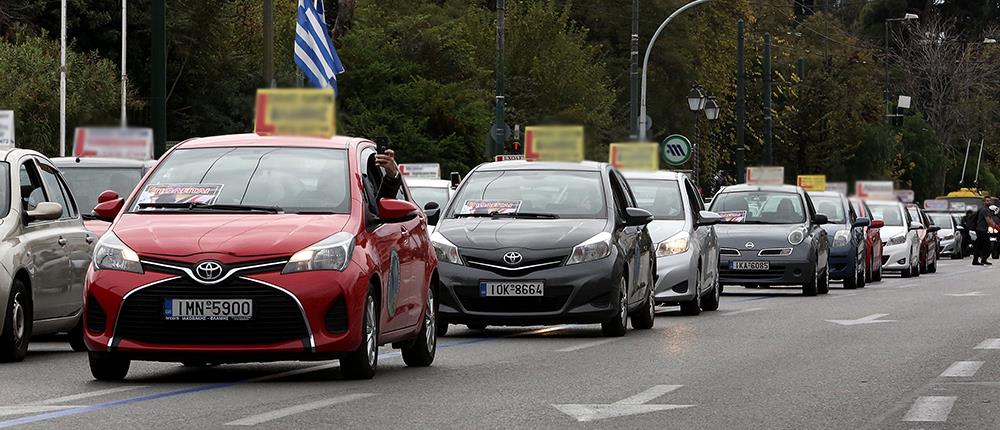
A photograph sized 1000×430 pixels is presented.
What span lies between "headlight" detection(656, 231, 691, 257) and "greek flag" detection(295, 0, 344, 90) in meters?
9.83

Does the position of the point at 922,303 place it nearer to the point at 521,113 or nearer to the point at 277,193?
the point at 277,193

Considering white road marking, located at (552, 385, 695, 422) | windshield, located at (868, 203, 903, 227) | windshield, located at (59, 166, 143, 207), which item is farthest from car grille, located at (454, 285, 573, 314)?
windshield, located at (868, 203, 903, 227)

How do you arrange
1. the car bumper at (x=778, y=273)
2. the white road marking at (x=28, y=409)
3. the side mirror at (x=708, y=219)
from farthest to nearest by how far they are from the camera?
the car bumper at (x=778, y=273) → the side mirror at (x=708, y=219) → the white road marking at (x=28, y=409)

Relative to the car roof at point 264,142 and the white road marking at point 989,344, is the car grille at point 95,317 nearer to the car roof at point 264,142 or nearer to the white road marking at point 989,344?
the car roof at point 264,142

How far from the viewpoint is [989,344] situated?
18.0 metres

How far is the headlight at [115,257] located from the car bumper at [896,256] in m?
32.1

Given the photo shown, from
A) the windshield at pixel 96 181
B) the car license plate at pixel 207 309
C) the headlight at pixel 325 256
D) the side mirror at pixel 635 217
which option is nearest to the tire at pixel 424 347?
the headlight at pixel 325 256

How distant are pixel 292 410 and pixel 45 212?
202 inches

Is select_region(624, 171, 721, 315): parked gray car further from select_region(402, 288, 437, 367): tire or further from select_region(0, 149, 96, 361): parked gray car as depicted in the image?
select_region(402, 288, 437, 367): tire

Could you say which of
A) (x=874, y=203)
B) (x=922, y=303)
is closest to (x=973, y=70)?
(x=874, y=203)

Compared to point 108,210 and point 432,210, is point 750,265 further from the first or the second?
point 108,210

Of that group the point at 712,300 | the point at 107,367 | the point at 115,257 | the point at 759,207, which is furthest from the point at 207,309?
the point at 759,207

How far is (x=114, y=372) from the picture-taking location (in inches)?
523

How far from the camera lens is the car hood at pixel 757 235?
2994cm
